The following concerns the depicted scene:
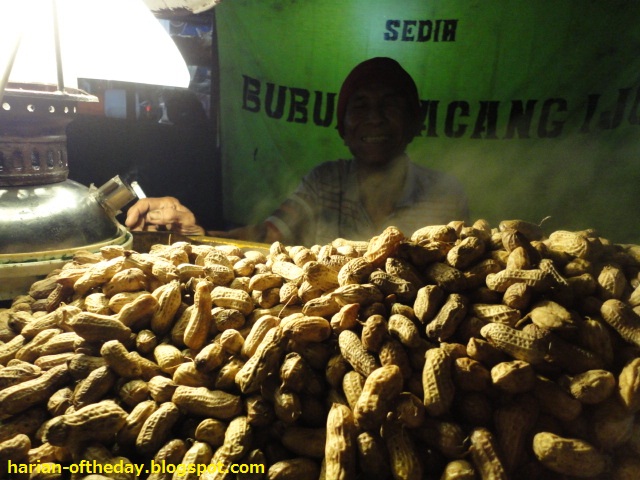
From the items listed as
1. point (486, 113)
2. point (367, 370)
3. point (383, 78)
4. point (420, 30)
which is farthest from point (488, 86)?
point (367, 370)

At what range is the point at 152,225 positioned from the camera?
9.85 ft

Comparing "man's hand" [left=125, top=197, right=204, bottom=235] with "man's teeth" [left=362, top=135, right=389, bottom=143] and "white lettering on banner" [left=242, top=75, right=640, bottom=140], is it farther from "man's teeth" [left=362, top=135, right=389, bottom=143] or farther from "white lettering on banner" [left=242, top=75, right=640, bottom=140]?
"man's teeth" [left=362, top=135, right=389, bottom=143]

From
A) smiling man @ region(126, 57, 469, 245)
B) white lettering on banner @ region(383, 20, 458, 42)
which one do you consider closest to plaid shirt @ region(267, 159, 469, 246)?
smiling man @ region(126, 57, 469, 245)

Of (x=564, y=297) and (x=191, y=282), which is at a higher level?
(x=564, y=297)

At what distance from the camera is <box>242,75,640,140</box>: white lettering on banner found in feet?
8.35

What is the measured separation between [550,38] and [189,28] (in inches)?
97.0

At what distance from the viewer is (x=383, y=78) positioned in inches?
105

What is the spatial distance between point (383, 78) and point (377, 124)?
11.0 inches

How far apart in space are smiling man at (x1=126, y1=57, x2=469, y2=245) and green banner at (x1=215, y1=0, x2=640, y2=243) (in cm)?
12

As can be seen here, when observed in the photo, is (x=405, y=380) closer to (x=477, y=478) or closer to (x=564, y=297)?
(x=477, y=478)

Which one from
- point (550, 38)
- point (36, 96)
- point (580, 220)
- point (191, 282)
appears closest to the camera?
point (191, 282)

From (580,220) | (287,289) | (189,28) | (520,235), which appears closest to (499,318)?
(520,235)

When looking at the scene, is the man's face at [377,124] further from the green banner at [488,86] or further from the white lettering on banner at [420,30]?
the white lettering on banner at [420,30]

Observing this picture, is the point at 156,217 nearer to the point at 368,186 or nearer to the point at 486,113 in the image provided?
the point at 368,186
